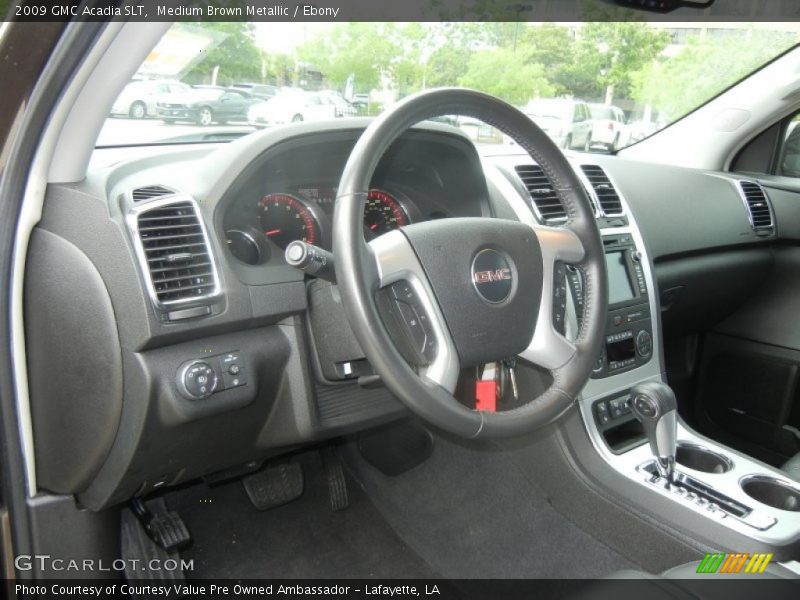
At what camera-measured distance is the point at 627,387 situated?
213cm

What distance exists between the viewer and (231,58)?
169 centimetres

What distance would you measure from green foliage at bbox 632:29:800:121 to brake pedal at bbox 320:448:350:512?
1.83 m

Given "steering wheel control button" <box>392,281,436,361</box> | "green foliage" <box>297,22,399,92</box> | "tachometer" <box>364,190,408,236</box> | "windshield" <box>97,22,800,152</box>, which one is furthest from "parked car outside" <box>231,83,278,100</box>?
"steering wheel control button" <box>392,281,436,361</box>

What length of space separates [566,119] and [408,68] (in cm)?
92

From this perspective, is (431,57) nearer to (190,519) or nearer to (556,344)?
(556,344)

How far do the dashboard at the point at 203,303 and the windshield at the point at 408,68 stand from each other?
13 cm

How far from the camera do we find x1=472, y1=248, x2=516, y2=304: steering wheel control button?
134 cm

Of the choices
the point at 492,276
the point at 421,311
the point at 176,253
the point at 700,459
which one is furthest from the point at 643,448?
the point at 176,253

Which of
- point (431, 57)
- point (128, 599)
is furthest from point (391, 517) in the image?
point (431, 57)

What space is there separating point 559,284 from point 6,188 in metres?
1.16

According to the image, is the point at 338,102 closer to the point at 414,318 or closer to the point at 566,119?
the point at 414,318

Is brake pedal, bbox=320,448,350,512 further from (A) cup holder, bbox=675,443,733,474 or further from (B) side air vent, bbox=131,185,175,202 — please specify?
(B) side air vent, bbox=131,185,175,202

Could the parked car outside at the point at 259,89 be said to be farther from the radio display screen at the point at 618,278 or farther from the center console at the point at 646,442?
the radio display screen at the point at 618,278

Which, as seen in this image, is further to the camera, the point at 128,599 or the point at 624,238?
the point at 624,238
